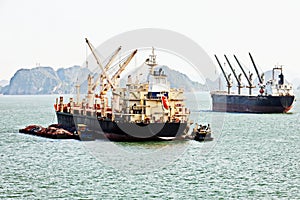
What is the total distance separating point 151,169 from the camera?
3753 centimetres

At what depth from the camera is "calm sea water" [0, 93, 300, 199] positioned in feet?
99.5

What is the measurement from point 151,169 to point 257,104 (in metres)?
66.8

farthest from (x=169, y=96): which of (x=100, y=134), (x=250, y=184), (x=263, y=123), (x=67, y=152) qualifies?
(x=263, y=123)

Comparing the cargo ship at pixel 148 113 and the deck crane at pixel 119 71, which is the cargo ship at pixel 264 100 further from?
the cargo ship at pixel 148 113

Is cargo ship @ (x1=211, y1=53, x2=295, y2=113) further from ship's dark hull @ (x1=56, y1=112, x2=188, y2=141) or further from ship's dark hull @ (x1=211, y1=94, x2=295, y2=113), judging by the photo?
ship's dark hull @ (x1=56, y1=112, x2=188, y2=141)

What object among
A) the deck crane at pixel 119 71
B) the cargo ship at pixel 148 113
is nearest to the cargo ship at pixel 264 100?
the deck crane at pixel 119 71

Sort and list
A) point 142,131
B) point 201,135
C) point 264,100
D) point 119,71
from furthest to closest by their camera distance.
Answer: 1. point 264,100
2. point 119,71
3. point 201,135
4. point 142,131

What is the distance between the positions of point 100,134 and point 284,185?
26.9 metres

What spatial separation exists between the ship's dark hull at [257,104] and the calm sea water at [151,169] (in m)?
42.8

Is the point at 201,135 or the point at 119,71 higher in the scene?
the point at 119,71

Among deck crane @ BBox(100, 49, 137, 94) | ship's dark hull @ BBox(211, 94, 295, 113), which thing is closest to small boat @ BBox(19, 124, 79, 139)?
deck crane @ BBox(100, 49, 137, 94)

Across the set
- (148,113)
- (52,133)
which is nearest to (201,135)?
(148,113)

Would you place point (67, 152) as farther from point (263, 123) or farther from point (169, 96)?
point (263, 123)

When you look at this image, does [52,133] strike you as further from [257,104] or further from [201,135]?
[257,104]
